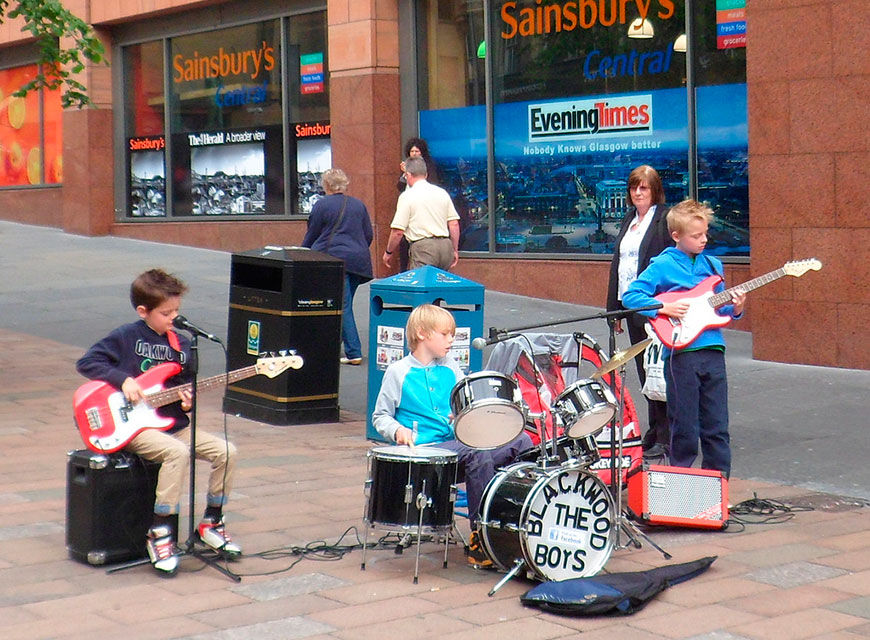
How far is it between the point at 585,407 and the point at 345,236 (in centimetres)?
600

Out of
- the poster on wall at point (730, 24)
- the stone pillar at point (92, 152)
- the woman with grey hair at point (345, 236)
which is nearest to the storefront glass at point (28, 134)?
the stone pillar at point (92, 152)

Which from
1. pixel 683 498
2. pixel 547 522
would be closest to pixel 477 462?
pixel 547 522

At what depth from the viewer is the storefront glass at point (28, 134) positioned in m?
22.3

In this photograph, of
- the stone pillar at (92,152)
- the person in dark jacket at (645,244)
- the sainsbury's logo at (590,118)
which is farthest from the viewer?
the stone pillar at (92,152)

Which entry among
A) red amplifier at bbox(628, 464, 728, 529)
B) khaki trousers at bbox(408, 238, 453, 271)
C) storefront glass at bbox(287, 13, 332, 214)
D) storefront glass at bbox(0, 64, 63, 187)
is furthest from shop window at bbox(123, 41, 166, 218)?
red amplifier at bbox(628, 464, 728, 529)

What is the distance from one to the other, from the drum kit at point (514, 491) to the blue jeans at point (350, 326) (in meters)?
5.51

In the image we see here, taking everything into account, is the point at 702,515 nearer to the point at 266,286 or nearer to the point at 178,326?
the point at 178,326

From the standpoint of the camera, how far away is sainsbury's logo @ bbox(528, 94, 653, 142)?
13203 mm

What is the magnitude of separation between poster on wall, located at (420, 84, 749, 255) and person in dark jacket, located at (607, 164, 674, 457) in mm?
4730

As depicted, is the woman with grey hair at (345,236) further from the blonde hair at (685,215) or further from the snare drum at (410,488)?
the snare drum at (410,488)

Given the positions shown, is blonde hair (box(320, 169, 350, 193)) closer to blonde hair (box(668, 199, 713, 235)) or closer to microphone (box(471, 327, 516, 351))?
blonde hair (box(668, 199, 713, 235))

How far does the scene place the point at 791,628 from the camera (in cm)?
454

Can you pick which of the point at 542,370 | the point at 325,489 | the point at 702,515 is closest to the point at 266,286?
the point at 325,489

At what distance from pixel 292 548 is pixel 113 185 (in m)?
16.2
